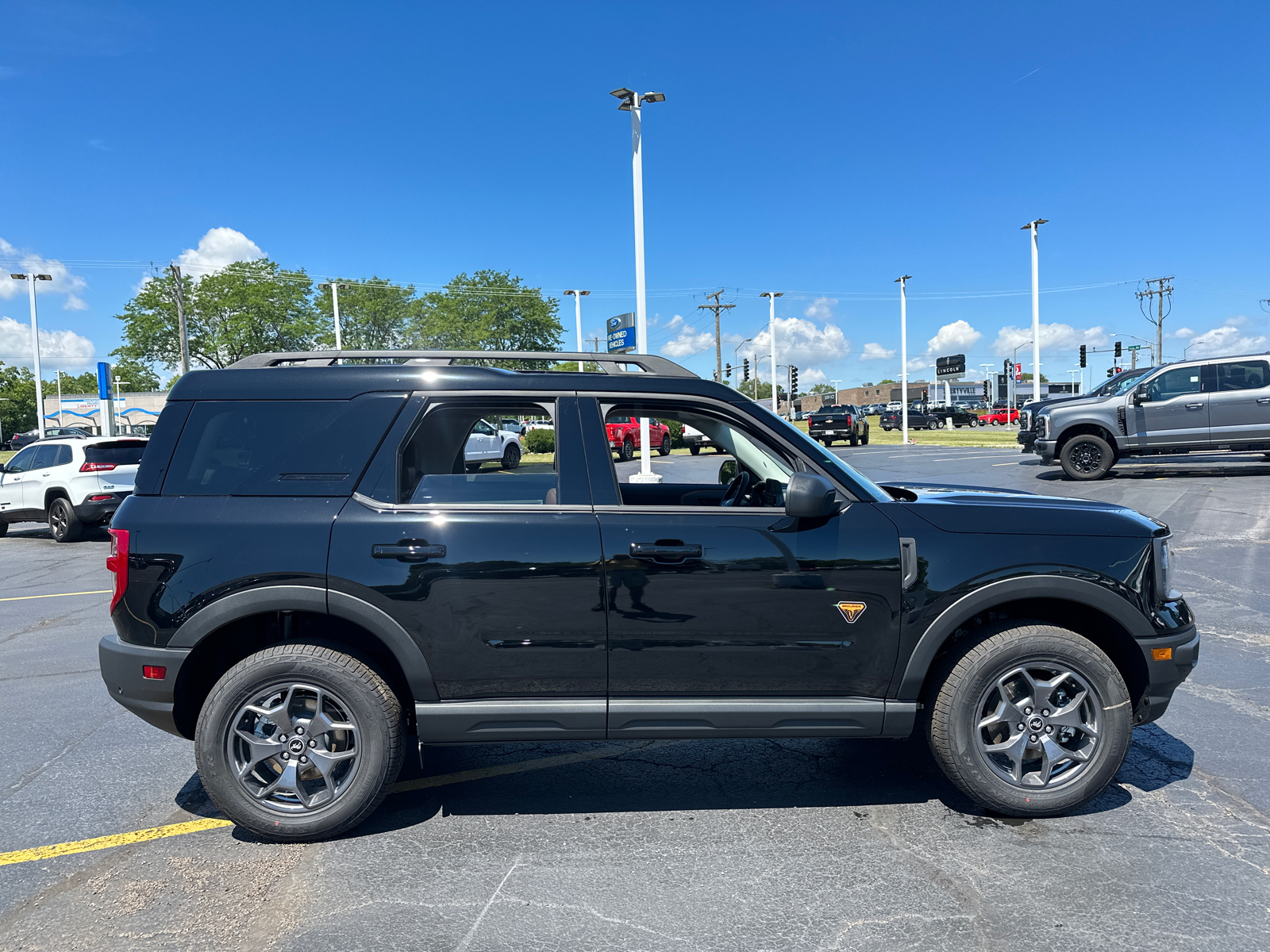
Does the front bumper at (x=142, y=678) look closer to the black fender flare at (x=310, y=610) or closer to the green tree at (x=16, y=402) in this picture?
the black fender flare at (x=310, y=610)

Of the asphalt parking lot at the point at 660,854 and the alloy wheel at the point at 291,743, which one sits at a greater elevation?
the alloy wheel at the point at 291,743

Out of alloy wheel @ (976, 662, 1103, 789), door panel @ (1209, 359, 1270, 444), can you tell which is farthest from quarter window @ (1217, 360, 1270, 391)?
alloy wheel @ (976, 662, 1103, 789)

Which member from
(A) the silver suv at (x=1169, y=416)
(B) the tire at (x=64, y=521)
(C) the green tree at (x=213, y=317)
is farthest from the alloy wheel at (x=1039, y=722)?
(C) the green tree at (x=213, y=317)

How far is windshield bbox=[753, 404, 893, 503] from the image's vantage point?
11.6 feet

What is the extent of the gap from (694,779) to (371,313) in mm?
67312

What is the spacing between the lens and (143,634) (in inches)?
132

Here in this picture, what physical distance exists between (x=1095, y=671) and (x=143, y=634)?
3805 millimetres

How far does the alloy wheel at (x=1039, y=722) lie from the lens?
343 centimetres

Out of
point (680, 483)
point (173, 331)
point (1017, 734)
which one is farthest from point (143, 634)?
point (173, 331)

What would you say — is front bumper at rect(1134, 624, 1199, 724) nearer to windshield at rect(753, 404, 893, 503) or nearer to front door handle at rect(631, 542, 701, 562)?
windshield at rect(753, 404, 893, 503)

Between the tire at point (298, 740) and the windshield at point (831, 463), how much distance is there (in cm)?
196

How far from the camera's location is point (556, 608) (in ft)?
10.8

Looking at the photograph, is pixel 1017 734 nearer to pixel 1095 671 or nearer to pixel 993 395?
pixel 1095 671

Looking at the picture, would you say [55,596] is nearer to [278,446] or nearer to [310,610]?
[278,446]
